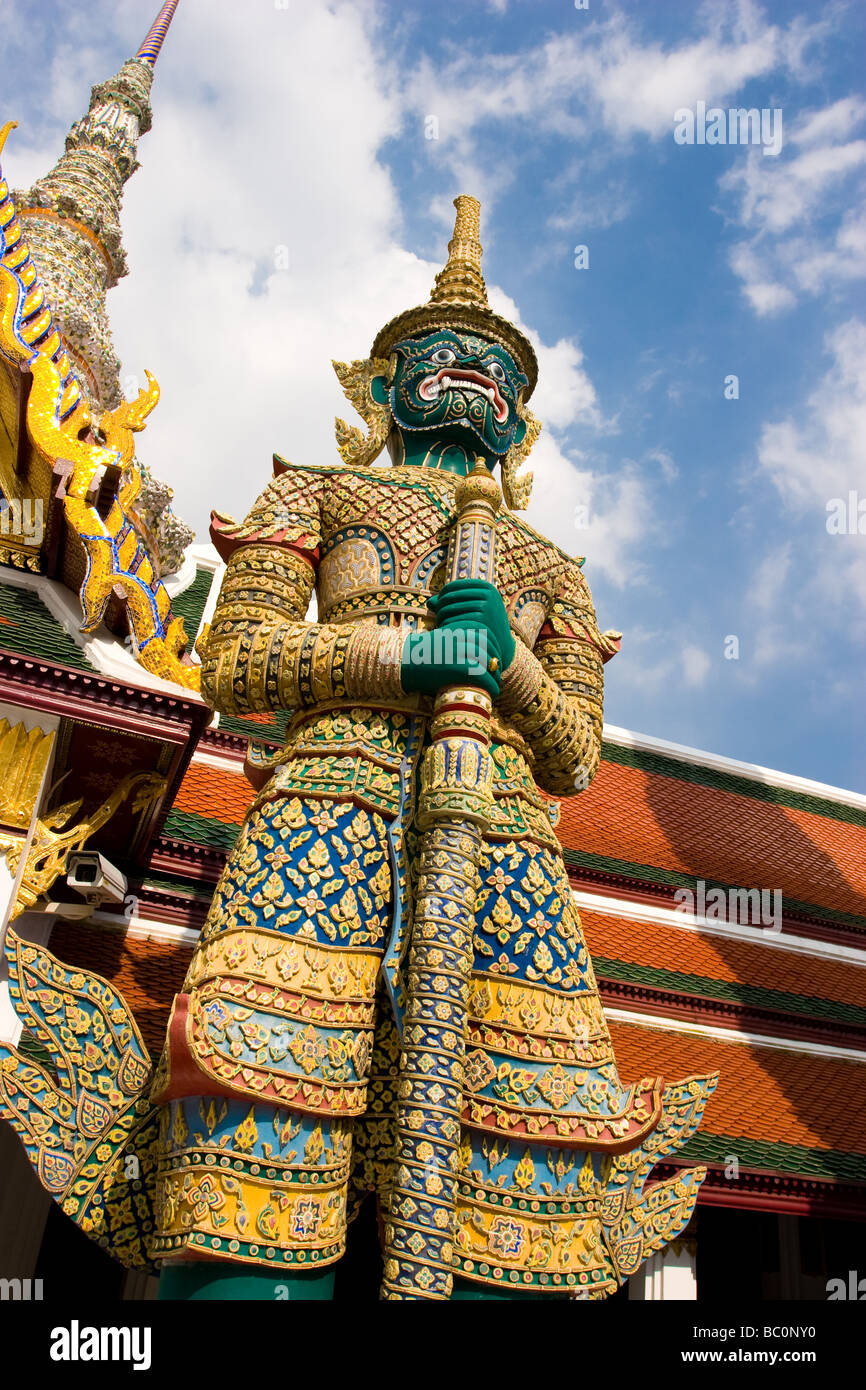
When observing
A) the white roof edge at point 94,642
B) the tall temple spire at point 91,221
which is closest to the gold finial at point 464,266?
the white roof edge at point 94,642

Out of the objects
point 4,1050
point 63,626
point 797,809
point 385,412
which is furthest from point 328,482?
point 797,809

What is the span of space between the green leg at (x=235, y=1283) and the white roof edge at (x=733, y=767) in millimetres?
7196

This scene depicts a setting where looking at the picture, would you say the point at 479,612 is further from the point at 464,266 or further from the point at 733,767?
the point at 733,767

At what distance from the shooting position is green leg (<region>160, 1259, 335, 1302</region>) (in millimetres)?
2688

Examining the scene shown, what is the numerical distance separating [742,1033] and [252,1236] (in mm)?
5102

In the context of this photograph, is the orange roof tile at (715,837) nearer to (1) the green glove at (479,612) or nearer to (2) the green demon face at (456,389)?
(2) the green demon face at (456,389)

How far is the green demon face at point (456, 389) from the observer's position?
14.6 feet

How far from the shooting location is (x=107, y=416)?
4.97 meters

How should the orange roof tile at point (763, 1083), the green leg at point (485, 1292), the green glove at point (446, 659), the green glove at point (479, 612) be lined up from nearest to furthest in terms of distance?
the green leg at point (485, 1292), the green glove at point (446, 659), the green glove at point (479, 612), the orange roof tile at point (763, 1083)

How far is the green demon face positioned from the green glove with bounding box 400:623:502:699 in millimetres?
1343

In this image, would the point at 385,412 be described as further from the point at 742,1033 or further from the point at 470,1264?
the point at 742,1033

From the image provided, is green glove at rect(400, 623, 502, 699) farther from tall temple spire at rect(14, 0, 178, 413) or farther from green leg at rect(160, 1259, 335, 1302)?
tall temple spire at rect(14, 0, 178, 413)

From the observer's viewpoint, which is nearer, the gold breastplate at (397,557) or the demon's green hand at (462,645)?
the demon's green hand at (462,645)

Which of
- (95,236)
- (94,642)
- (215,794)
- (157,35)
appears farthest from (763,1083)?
(157,35)
